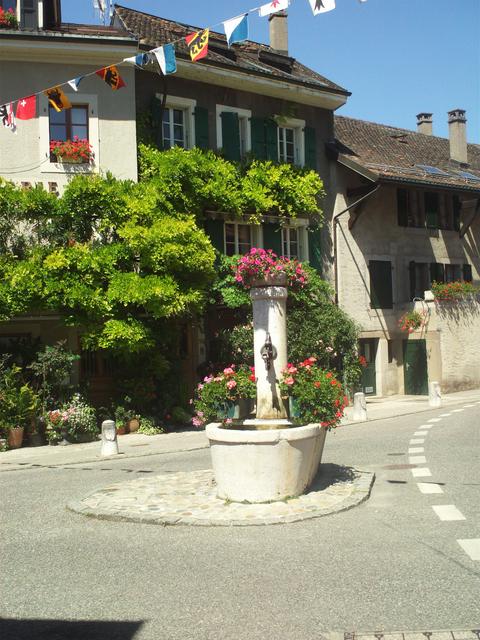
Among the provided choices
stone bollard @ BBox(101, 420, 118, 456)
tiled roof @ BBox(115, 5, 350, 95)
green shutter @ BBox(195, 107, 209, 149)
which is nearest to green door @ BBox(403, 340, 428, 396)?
tiled roof @ BBox(115, 5, 350, 95)

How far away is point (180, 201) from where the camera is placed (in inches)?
759

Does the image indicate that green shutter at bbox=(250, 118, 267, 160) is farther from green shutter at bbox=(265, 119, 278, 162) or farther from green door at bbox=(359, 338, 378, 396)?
green door at bbox=(359, 338, 378, 396)

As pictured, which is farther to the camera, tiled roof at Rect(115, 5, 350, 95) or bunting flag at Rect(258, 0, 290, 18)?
tiled roof at Rect(115, 5, 350, 95)

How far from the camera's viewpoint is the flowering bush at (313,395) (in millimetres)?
9031

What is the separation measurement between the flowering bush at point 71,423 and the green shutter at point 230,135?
8.80 metres

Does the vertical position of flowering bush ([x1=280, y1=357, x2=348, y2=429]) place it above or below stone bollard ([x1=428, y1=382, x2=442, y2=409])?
above

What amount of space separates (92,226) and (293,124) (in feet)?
28.3

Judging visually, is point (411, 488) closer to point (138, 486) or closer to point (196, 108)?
point (138, 486)

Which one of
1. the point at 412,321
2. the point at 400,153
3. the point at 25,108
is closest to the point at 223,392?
the point at 25,108

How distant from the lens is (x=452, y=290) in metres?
25.5

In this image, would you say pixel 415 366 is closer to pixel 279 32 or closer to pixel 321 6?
pixel 279 32

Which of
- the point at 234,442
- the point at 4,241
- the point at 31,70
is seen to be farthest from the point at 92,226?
the point at 234,442

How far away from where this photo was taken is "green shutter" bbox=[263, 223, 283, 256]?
2218cm

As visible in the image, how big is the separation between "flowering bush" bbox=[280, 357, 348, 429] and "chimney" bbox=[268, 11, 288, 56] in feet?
60.8
